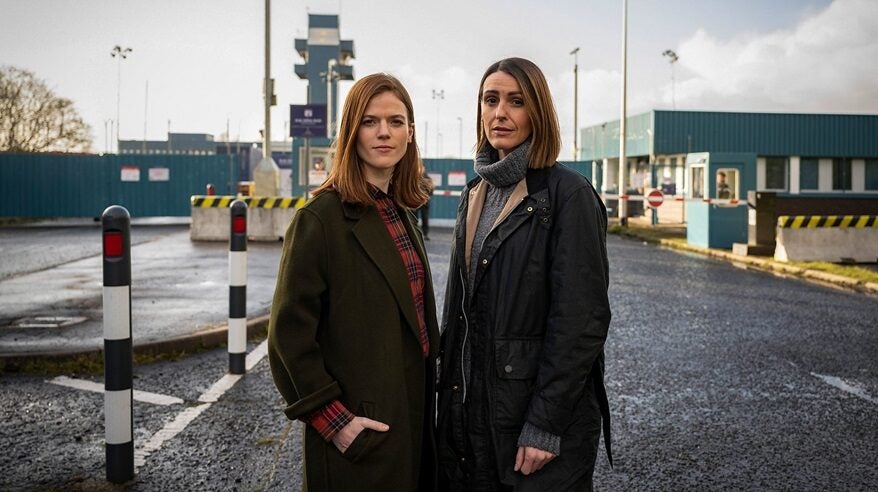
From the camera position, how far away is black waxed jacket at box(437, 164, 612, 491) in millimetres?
2398

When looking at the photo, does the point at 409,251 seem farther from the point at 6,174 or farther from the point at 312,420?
the point at 6,174

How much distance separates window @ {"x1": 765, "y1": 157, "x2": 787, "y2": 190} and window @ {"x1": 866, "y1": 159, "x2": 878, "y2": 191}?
4.85 metres

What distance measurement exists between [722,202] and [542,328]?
17203 millimetres

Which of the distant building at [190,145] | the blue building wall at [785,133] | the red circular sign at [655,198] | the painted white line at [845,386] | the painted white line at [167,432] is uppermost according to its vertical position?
the distant building at [190,145]

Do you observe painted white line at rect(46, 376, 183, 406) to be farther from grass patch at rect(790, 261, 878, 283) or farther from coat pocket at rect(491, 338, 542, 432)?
grass patch at rect(790, 261, 878, 283)

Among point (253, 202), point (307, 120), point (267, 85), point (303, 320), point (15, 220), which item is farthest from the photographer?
point (15, 220)

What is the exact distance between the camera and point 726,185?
19234 mm

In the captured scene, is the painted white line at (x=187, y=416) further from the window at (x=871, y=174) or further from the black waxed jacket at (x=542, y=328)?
the window at (x=871, y=174)

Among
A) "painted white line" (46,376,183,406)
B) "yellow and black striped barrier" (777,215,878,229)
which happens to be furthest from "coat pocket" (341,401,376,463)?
"yellow and black striped barrier" (777,215,878,229)

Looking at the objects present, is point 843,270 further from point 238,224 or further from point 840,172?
point 840,172

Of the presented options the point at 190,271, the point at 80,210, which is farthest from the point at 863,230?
the point at 80,210

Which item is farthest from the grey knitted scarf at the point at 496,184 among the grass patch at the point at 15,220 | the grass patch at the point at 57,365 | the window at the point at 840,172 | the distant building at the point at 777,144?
the window at the point at 840,172

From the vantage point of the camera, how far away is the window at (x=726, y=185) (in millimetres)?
19156

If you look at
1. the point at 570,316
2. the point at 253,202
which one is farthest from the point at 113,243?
the point at 253,202
